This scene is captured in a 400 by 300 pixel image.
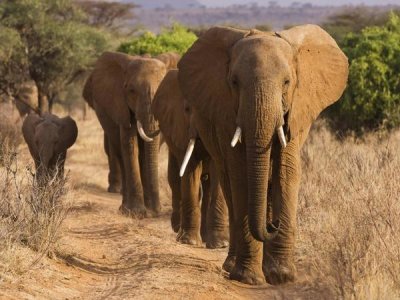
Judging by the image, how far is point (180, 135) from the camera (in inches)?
399

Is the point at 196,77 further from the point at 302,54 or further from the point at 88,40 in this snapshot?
the point at 88,40

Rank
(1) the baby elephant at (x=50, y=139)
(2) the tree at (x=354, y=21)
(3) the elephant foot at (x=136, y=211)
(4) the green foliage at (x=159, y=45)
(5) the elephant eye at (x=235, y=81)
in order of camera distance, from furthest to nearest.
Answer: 1. (2) the tree at (x=354, y=21)
2. (4) the green foliage at (x=159, y=45)
3. (1) the baby elephant at (x=50, y=139)
4. (3) the elephant foot at (x=136, y=211)
5. (5) the elephant eye at (x=235, y=81)

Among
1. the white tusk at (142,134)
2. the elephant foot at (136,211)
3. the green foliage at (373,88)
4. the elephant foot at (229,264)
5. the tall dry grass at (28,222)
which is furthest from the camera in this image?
the green foliage at (373,88)

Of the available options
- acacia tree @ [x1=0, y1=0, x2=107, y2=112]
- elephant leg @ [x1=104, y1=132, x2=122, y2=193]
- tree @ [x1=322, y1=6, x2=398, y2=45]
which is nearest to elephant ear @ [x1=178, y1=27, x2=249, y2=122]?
elephant leg @ [x1=104, y1=132, x2=122, y2=193]

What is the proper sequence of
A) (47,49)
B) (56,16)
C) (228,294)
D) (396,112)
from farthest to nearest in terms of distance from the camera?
1. (56,16)
2. (47,49)
3. (396,112)
4. (228,294)

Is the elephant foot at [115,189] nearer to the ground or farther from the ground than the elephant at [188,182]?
nearer to the ground

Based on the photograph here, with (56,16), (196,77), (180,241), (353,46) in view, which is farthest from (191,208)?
(56,16)

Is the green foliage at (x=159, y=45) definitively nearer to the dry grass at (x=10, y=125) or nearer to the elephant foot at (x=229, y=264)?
the dry grass at (x=10, y=125)

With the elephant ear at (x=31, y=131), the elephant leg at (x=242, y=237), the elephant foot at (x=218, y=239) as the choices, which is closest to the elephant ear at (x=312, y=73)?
the elephant leg at (x=242, y=237)

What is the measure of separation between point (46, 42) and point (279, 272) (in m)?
18.1

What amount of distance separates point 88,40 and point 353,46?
35.8 feet

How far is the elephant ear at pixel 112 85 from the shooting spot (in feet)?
42.7

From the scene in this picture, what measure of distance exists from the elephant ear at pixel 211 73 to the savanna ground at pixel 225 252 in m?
1.36

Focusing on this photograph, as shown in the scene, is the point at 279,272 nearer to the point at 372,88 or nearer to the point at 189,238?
the point at 189,238
